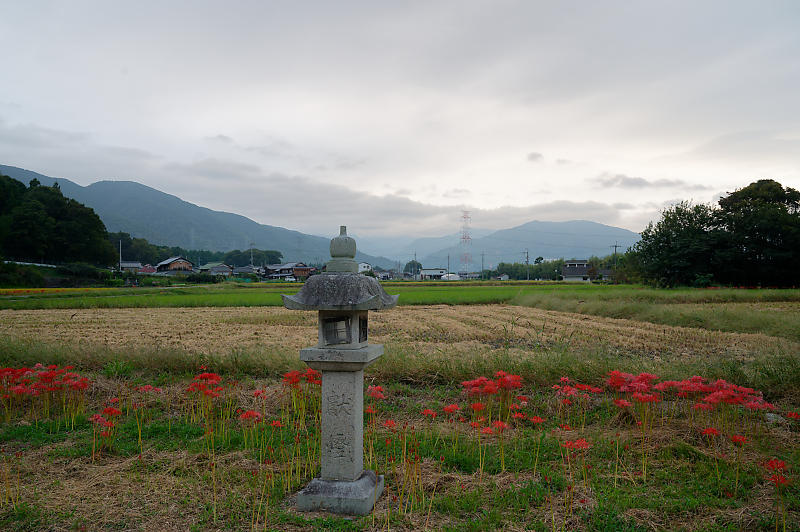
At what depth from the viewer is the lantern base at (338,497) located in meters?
4.44

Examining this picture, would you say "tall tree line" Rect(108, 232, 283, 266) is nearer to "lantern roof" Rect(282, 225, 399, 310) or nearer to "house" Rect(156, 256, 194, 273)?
"house" Rect(156, 256, 194, 273)

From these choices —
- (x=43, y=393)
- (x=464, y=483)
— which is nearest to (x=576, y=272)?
(x=464, y=483)

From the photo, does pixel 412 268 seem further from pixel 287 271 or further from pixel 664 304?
pixel 664 304

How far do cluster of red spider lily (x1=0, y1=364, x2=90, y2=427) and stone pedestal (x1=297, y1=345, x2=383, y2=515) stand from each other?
432 centimetres

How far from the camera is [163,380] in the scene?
29.7 ft

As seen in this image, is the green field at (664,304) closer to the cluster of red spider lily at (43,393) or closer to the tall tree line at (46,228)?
the cluster of red spider lily at (43,393)

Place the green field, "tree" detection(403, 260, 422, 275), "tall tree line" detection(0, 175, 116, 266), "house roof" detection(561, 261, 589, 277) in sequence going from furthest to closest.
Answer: "tree" detection(403, 260, 422, 275), "house roof" detection(561, 261, 589, 277), "tall tree line" detection(0, 175, 116, 266), the green field

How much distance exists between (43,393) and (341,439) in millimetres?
6241

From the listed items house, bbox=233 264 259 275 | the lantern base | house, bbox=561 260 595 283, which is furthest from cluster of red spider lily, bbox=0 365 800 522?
house, bbox=233 264 259 275

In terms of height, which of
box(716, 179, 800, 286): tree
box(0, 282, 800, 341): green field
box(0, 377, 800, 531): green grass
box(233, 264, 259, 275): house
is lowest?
box(0, 377, 800, 531): green grass

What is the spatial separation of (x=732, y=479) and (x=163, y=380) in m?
9.29

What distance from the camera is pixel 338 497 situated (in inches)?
175

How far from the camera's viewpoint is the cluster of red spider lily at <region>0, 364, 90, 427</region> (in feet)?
22.1

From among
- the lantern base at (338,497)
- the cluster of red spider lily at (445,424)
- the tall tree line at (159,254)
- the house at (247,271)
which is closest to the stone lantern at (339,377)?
the lantern base at (338,497)
